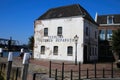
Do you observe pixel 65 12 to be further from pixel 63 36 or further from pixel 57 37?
pixel 57 37

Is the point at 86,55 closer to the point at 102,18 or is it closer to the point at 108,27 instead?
the point at 108,27

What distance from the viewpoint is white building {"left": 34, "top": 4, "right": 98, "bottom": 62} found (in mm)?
27469

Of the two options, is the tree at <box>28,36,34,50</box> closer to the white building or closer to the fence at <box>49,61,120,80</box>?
the white building

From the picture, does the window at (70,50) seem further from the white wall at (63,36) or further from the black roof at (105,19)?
the black roof at (105,19)

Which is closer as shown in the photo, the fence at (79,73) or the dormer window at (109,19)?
the fence at (79,73)

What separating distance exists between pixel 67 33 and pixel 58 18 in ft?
9.15

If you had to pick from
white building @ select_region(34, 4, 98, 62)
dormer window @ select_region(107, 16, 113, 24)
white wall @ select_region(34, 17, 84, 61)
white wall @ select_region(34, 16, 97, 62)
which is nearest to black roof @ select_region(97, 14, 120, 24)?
dormer window @ select_region(107, 16, 113, 24)

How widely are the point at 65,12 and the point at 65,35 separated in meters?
3.97

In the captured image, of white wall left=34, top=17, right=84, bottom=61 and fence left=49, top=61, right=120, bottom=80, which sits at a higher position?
white wall left=34, top=17, right=84, bottom=61

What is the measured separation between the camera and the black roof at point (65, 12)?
28961 mm

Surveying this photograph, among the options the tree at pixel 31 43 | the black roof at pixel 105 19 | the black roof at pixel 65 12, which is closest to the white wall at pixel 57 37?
the black roof at pixel 65 12

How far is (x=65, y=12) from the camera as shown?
30.2 metres

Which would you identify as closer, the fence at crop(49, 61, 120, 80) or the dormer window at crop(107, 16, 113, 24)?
the fence at crop(49, 61, 120, 80)

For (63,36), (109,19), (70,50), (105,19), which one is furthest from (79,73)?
(105,19)
